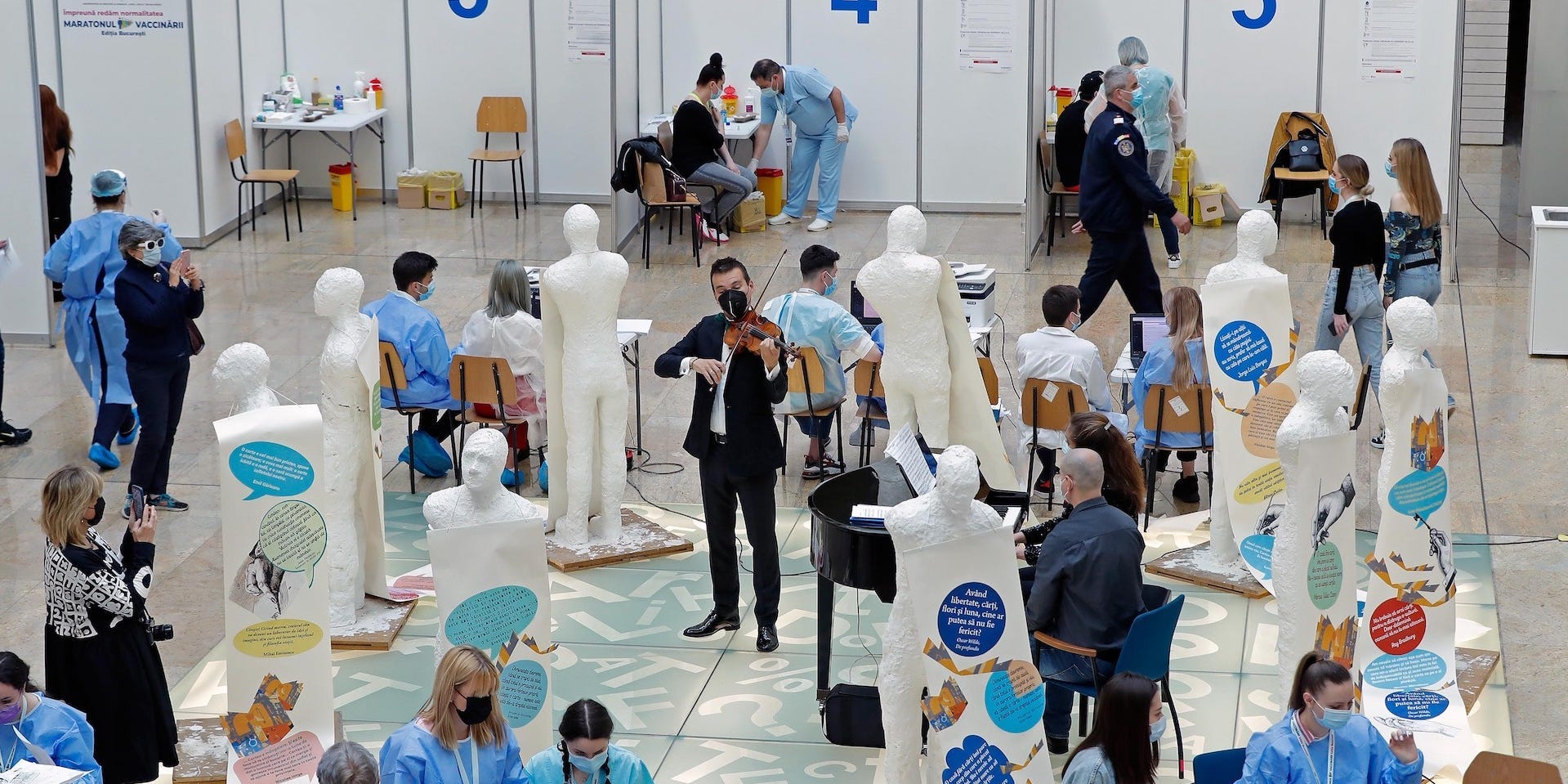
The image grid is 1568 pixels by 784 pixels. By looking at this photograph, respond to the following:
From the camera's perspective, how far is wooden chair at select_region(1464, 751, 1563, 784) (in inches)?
195

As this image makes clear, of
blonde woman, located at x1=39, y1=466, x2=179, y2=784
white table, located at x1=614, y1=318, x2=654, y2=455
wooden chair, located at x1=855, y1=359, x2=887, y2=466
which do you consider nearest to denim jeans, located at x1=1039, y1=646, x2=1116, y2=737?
wooden chair, located at x1=855, y1=359, x2=887, y2=466

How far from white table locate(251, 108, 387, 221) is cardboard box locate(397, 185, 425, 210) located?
15.5 inches

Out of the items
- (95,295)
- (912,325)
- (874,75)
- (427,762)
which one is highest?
(874,75)

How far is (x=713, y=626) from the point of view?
7.38m

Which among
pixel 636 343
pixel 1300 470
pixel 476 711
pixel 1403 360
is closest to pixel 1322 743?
pixel 1300 470

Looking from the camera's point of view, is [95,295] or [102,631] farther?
[95,295]

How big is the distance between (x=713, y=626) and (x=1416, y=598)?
2733mm

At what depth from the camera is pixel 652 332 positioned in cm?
1161

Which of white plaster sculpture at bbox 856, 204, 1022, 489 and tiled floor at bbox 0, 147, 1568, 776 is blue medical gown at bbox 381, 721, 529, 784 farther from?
white plaster sculpture at bbox 856, 204, 1022, 489

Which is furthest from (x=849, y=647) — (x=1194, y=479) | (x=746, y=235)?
(x=746, y=235)

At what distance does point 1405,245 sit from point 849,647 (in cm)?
385

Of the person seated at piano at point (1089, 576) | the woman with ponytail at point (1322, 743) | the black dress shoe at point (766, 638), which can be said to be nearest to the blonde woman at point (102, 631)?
the black dress shoe at point (766, 638)

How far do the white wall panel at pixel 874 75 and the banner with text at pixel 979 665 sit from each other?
10.2 metres

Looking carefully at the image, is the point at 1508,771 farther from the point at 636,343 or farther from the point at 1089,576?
the point at 636,343
